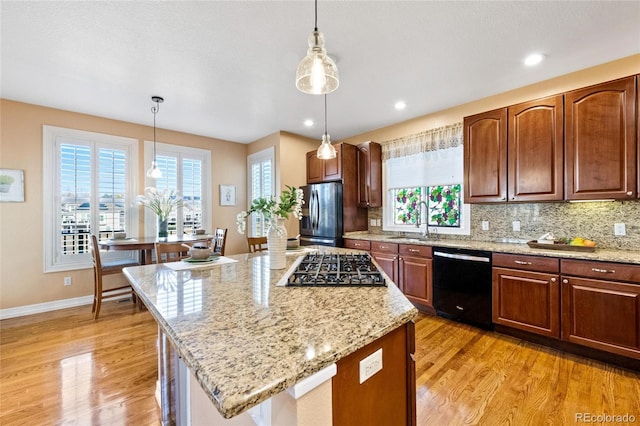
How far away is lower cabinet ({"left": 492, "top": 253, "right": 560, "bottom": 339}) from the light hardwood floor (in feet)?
0.75

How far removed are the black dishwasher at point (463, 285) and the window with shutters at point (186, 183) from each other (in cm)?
384

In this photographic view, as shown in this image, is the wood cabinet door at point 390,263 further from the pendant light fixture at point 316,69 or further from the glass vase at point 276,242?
the pendant light fixture at point 316,69

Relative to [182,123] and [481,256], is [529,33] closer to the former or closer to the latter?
[481,256]

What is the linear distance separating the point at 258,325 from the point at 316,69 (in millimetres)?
1166

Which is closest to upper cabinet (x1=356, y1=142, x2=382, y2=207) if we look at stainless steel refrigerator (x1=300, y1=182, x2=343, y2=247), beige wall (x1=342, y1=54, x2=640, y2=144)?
beige wall (x1=342, y1=54, x2=640, y2=144)

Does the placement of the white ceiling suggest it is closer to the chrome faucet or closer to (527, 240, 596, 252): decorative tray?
the chrome faucet

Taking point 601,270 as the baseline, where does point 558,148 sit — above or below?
above

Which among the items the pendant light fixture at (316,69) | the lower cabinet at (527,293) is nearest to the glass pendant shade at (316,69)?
the pendant light fixture at (316,69)

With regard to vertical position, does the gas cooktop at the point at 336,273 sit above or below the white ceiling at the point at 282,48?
below

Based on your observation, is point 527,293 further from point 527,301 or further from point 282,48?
point 282,48

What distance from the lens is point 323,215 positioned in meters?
4.19

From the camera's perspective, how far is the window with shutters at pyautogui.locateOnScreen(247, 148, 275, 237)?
4711mm

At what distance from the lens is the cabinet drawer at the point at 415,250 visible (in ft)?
10.4

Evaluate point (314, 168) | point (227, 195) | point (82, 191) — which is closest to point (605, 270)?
point (314, 168)
